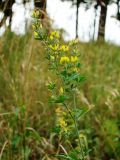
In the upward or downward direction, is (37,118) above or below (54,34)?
below

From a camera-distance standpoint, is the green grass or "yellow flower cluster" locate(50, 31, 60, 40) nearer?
"yellow flower cluster" locate(50, 31, 60, 40)

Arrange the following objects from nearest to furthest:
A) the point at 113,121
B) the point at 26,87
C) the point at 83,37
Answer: the point at 26,87, the point at 113,121, the point at 83,37

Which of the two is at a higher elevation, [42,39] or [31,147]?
[42,39]

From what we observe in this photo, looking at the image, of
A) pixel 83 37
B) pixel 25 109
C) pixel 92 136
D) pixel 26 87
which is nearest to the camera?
pixel 25 109

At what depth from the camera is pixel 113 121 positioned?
6.81ft

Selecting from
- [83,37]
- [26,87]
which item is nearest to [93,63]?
[83,37]

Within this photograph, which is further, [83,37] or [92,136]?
[83,37]

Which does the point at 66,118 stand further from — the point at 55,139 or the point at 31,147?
the point at 55,139

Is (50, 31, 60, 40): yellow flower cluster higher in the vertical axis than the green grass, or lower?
higher

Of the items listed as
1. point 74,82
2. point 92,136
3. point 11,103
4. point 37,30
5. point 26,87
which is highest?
point 37,30

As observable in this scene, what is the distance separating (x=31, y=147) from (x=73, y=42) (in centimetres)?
112

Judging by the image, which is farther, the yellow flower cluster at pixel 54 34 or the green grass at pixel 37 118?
the green grass at pixel 37 118

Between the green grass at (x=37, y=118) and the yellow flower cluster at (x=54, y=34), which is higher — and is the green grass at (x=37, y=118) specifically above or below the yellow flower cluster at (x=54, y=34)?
below

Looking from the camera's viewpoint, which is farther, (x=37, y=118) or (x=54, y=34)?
(x=37, y=118)
